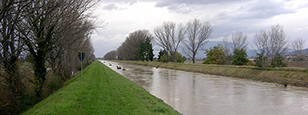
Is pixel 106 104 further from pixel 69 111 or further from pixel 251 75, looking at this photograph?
pixel 251 75

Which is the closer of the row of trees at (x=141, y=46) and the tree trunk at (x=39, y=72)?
the tree trunk at (x=39, y=72)

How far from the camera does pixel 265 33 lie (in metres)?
49.6

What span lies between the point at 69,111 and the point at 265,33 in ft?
161

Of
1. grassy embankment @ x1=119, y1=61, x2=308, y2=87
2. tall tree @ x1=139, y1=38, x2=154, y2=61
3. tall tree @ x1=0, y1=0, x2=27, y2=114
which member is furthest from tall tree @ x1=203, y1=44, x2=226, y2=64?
tall tree @ x1=0, y1=0, x2=27, y2=114

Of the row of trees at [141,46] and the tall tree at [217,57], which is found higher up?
the row of trees at [141,46]

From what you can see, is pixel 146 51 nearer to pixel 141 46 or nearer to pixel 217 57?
pixel 141 46

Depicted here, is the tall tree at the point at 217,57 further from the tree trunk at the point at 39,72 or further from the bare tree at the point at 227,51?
the tree trunk at the point at 39,72

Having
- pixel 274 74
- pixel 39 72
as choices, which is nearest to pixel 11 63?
pixel 39 72

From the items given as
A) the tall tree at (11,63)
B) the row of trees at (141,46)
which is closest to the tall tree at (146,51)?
the row of trees at (141,46)

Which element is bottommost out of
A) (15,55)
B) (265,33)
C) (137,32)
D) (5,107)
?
(5,107)

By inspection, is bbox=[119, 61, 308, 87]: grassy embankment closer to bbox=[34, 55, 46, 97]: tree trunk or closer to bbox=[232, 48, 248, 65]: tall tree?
bbox=[232, 48, 248, 65]: tall tree

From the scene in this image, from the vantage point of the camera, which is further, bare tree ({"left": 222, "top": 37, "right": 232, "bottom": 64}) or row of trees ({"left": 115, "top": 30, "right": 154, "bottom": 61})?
row of trees ({"left": 115, "top": 30, "right": 154, "bottom": 61})

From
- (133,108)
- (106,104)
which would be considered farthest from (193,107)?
(106,104)

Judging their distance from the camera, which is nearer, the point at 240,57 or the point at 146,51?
the point at 240,57
